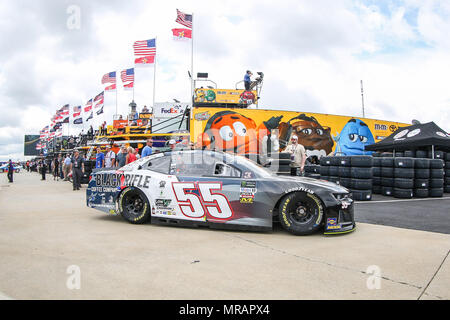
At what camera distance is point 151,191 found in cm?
512

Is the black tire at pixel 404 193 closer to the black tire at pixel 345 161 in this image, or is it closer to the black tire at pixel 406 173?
the black tire at pixel 406 173

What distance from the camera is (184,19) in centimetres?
1628

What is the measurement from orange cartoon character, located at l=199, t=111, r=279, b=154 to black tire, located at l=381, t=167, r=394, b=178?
522 centimetres

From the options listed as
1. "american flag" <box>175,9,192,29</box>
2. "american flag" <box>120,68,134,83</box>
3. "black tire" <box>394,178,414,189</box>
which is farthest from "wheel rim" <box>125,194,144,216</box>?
"american flag" <box>120,68,134,83</box>

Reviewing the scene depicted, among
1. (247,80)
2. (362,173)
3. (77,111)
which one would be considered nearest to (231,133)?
(247,80)

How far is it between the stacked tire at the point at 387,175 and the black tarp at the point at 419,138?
82.4 inches

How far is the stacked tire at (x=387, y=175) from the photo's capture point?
9.13m

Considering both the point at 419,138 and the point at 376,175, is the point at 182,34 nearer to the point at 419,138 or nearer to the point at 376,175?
the point at 376,175

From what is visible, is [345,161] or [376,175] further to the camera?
[376,175]

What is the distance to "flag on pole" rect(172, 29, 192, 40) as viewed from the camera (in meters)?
16.1

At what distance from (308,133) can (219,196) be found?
10935 millimetres

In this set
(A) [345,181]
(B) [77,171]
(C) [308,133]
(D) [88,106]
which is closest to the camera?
(A) [345,181]
